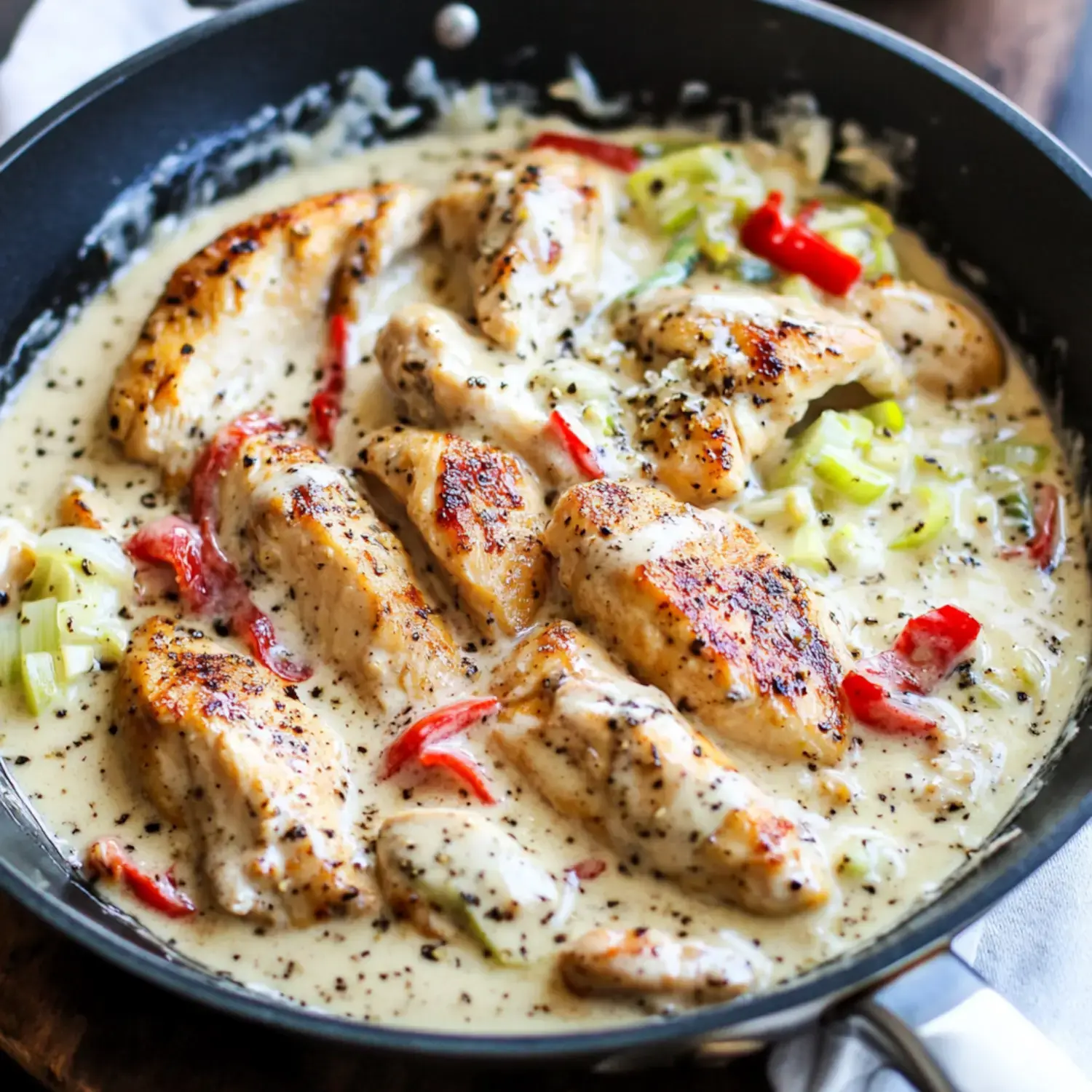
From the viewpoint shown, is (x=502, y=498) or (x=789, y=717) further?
(x=502, y=498)

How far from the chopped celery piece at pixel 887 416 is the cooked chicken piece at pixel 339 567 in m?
1.29

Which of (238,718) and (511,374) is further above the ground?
(511,374)

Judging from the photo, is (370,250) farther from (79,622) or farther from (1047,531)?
(1047,531)

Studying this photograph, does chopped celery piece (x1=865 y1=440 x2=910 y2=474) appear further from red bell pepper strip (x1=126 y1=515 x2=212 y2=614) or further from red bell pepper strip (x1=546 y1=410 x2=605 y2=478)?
red bell pepper strip (x1=126 y1=515 x2=212 y2=614)

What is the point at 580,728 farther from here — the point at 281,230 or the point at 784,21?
the point at 784,21

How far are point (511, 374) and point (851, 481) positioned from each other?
0.89 metres

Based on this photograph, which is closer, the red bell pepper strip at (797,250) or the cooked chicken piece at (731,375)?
the cooked chicken piece at (731,375)

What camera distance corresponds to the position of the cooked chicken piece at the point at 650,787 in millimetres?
2443

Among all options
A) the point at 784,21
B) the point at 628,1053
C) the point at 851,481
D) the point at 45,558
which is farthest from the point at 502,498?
the point at 784,21

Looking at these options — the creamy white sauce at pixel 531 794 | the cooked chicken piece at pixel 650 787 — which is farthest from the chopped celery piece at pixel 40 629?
the cooked chicken piece at pixel 650 787

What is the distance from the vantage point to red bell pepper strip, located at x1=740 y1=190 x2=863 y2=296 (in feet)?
12.0

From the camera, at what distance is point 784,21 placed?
3924 millimetres

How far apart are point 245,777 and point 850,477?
5.29 feet

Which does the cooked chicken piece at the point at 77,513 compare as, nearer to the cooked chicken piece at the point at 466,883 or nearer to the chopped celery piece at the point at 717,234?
the cooked chicken piece at the point at 466,883
